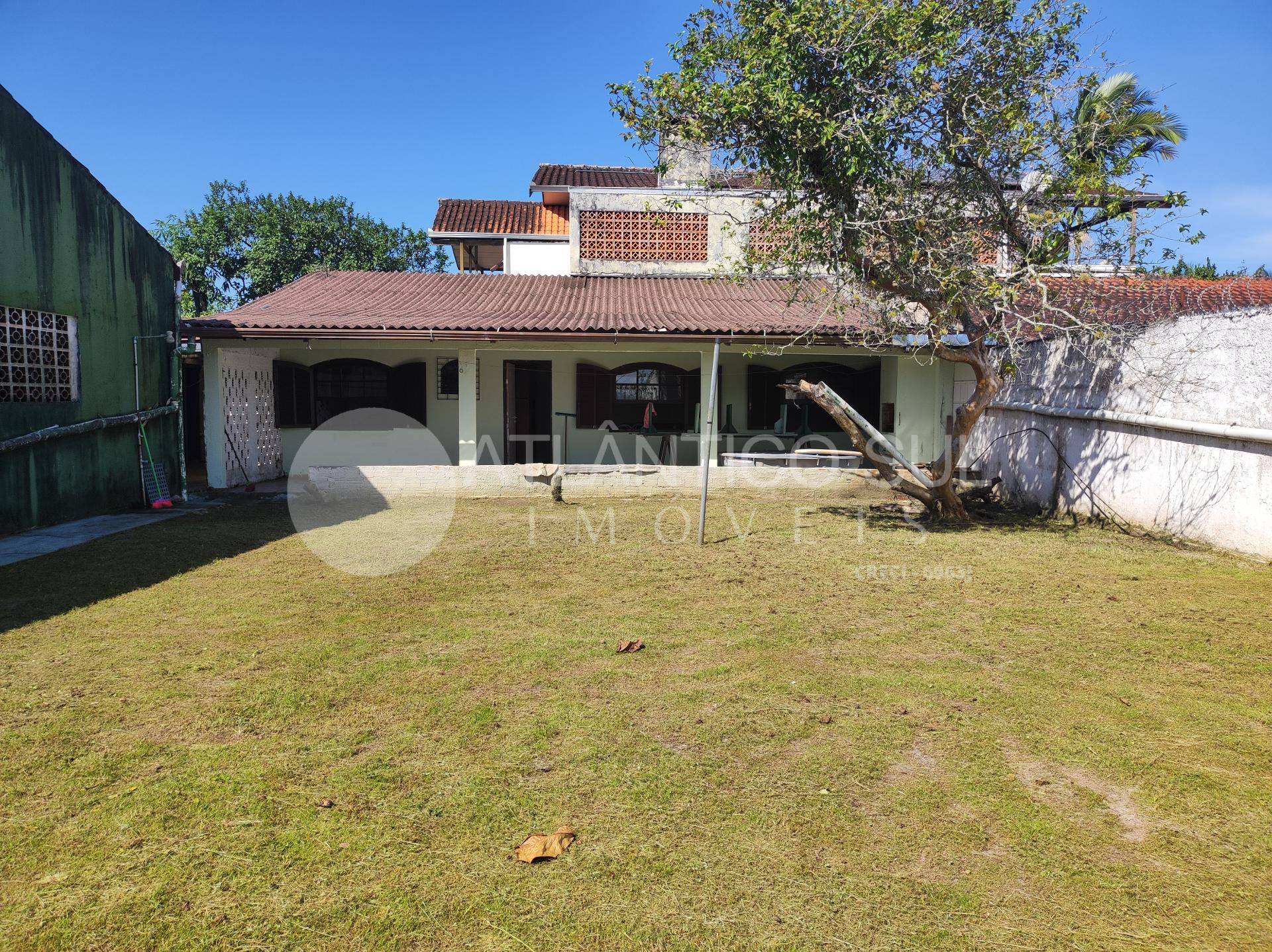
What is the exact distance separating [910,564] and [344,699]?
4.59 meters

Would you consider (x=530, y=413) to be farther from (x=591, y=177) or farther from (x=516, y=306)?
(x=591, y=177)

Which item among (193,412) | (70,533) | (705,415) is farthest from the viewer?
(193,412)

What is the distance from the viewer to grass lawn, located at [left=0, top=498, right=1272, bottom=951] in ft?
7.15

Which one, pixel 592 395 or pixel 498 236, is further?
pixel 498 236

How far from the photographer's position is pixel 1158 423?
7543 millimetres

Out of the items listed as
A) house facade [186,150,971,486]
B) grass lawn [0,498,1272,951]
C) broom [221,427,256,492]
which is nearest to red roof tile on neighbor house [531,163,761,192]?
house facade [186,150,971,486]

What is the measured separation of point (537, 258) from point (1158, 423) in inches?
519

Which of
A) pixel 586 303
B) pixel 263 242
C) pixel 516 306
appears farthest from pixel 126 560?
pixel 263 242

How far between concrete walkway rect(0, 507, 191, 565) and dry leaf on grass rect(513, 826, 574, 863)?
612 cm

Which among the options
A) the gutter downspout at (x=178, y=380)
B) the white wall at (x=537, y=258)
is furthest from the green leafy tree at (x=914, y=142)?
the white wall at (x=537, y=258)

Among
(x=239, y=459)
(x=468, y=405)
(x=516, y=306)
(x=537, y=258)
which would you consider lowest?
(x=239, y=459)

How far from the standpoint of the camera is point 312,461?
13.0m

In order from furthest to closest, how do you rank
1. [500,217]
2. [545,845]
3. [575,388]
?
1. [500,217]
2. [575,388]
3. [545,845]

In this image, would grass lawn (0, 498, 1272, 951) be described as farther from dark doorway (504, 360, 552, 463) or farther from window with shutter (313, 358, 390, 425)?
dark doorway (504, 360, 552, 463)
